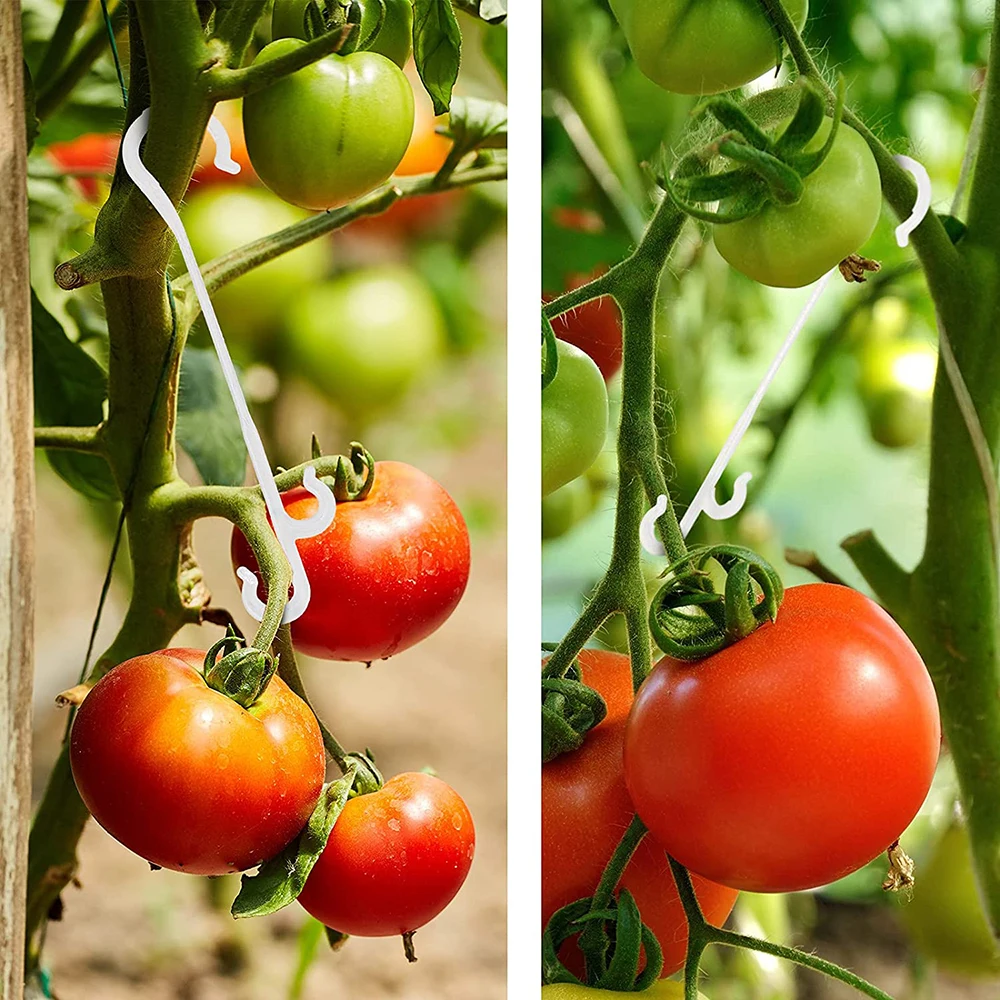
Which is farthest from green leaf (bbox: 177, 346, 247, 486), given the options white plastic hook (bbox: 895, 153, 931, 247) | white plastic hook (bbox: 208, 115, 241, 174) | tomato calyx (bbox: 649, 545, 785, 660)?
white plastic hook (bbox: 895, 153, 931, 247)

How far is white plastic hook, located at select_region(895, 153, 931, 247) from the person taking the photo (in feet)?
1.64

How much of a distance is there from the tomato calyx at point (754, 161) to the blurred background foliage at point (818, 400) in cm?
5

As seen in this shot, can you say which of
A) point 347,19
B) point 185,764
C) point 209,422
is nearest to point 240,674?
point 185,764

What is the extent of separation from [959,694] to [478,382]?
0.27 metres

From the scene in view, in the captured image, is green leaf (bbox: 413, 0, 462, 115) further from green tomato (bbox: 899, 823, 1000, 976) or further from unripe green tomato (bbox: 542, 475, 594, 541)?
green tomato (bbox: 899, 823, 1000, 976)

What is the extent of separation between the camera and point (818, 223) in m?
0.47

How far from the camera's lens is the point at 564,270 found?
0.56 meters

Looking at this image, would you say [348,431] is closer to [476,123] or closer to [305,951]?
[476,123]

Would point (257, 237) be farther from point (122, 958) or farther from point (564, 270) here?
point (122, 958)

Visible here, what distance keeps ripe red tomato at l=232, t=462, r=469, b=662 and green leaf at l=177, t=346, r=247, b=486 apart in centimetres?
4

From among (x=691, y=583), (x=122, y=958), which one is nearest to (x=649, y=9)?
(x=691, y=583)

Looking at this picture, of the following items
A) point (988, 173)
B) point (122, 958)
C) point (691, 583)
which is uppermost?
point (988, 173)

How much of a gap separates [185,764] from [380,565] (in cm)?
11

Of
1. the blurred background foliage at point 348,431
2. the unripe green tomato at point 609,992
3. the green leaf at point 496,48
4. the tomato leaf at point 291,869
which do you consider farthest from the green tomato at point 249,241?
the unripe green tomato at point 609,992
